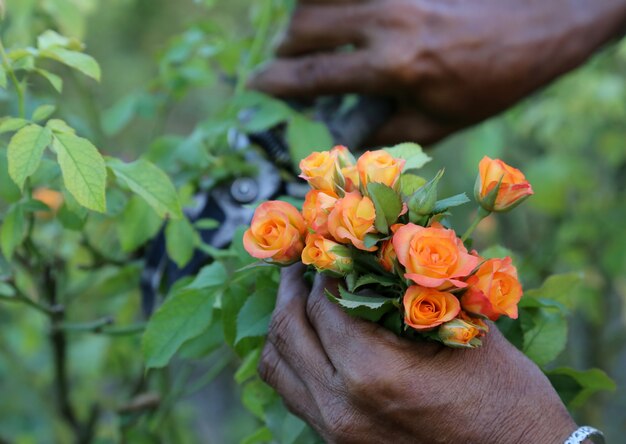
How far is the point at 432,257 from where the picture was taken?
0.83 m

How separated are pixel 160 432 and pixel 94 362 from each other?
667 mm

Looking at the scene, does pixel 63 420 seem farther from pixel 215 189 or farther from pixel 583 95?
pixel 583 95

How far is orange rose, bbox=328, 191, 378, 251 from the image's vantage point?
0.87m

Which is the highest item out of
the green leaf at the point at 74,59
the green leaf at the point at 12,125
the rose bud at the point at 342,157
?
the green leaf at the point at 74,59

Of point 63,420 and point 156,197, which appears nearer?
point 156,197

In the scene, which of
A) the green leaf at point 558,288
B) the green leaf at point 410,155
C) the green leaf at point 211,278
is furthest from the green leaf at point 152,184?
the green leaf at point 558,288

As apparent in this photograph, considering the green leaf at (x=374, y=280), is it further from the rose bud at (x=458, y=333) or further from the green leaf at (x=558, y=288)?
the green leaf at (x=558, y=288)

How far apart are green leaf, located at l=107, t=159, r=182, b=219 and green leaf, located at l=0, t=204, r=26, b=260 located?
0.16 metres

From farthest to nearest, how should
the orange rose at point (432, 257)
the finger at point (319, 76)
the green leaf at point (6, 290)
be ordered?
1. the finger at point (319, 76)
2. the green leaf at point (6, 290)
3. the orange rose at point (432, 257)

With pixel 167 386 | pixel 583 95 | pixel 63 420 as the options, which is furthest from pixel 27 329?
pixel 583 95

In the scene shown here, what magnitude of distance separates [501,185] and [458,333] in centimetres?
18

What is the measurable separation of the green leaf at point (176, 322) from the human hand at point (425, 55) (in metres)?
0.69

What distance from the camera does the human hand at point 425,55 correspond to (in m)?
1.62

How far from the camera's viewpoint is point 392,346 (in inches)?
35.0
